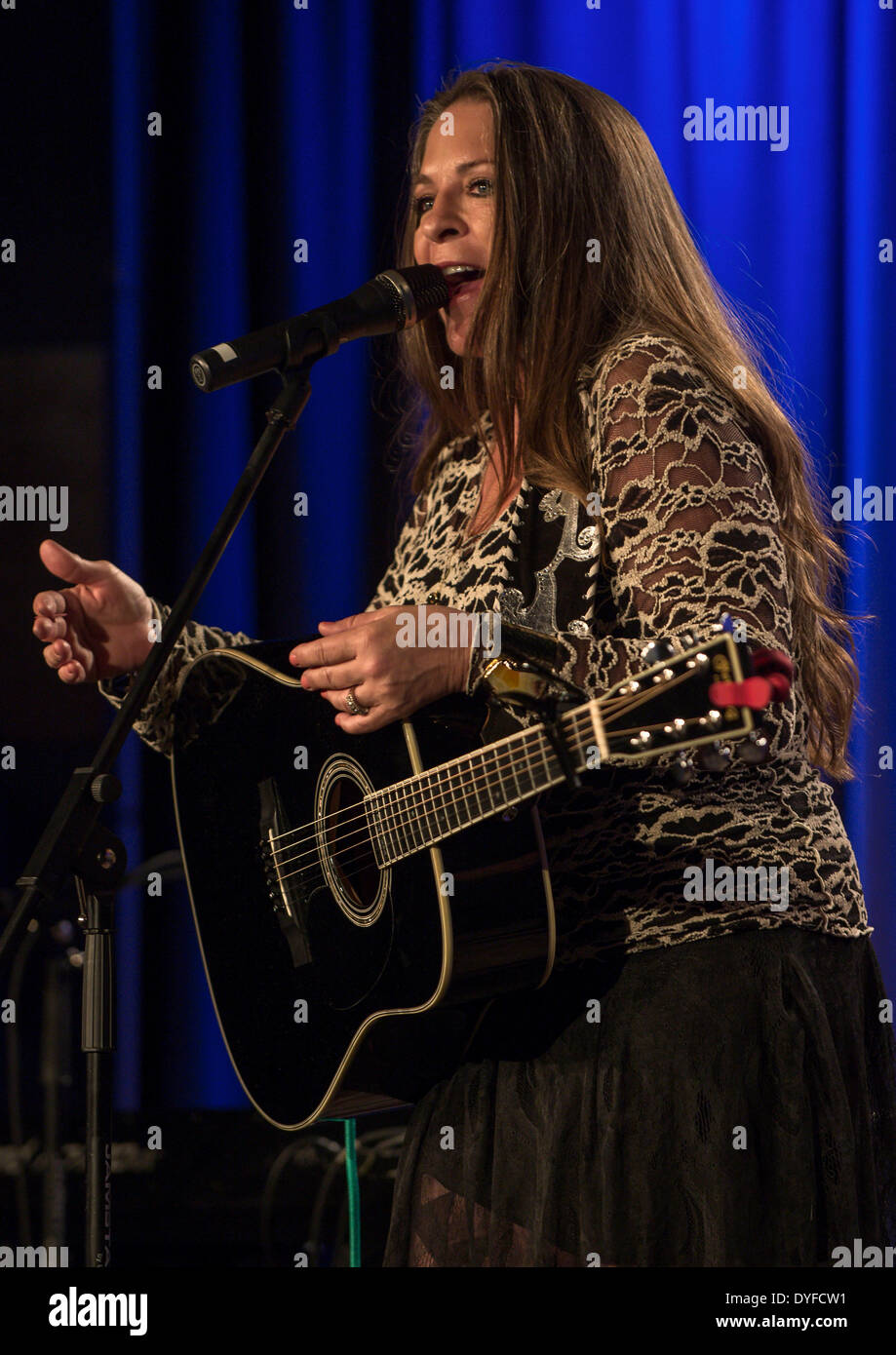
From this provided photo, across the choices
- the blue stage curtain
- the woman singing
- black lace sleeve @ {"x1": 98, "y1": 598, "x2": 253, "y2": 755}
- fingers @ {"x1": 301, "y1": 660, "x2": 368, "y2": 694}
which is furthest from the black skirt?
the blue stage curtain

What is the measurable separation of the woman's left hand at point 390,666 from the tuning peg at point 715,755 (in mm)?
237

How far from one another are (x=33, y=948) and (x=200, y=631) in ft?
2.87

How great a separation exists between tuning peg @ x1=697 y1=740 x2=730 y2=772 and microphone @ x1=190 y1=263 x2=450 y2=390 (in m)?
0.56

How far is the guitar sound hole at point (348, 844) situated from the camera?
4.25 feet

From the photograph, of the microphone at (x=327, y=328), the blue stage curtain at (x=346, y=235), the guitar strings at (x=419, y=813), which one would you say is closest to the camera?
the guitar strings at (x=419, y=813)

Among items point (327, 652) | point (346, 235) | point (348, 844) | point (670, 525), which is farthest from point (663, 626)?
point (346, 235)

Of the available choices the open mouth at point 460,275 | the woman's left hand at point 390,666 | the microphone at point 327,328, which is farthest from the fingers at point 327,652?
the open mouth at point 460,275

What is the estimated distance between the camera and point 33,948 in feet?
7.36

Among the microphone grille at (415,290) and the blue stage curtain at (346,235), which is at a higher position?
the blue stage curtain at (346,235)

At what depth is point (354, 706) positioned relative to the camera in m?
1.16

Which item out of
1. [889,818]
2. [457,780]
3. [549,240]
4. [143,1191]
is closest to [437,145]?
[549,240]

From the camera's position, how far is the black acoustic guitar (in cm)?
103

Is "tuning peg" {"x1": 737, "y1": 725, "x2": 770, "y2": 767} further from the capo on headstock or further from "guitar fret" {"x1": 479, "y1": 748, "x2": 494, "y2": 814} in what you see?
"guitar fret" {"x1": 479, "y1": 748, "x2": 494, "y2": 814}

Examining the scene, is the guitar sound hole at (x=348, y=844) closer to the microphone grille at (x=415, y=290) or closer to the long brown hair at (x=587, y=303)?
the long brown hair at (x=587, y=303)
